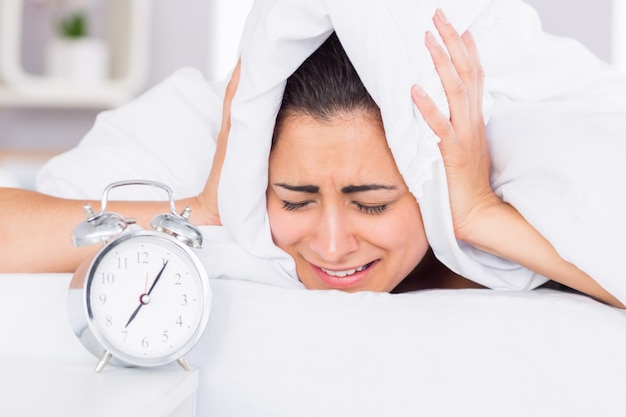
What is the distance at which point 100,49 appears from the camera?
4133 mm

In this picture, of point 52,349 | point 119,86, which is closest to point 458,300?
point 52,349

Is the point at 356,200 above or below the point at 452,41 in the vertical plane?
below

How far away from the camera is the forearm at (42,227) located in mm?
1353

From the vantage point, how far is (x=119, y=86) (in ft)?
13.1

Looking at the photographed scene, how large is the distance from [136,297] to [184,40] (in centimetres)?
342

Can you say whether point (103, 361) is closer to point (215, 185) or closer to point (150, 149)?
point (215, 185)

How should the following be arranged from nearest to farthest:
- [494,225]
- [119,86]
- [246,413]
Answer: [246,413] → [494,225] → [119,86]

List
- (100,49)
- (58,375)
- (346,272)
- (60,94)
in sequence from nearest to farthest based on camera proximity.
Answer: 1. (58,375)
2. (346,272)
3. (60,94)
4. (100,49)

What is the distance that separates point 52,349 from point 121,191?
60 cm

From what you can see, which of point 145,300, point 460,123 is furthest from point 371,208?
point 145,300

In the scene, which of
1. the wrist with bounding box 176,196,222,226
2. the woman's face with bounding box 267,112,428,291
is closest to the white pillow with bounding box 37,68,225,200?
the wrist with bounding box 176,196,222,226

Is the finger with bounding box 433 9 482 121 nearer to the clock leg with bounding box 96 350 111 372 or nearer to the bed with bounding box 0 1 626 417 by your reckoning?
the bed with bounding box 0 1 626 417

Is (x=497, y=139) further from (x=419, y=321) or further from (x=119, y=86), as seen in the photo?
(x=119, y=86)

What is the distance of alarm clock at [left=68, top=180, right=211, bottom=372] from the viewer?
3.21 feet
